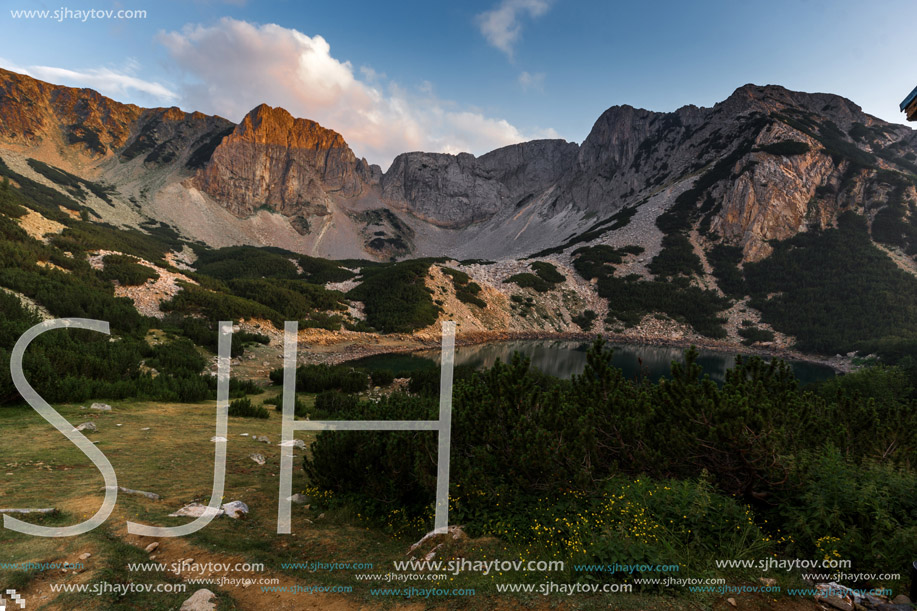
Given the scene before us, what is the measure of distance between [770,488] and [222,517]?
24.0 ft

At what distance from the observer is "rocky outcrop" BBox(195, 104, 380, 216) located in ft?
400

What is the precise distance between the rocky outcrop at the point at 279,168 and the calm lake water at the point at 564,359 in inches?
4389

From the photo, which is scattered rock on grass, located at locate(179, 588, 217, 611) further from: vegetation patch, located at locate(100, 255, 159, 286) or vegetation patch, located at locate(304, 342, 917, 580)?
vegetation patch, located at locate(100, 255, 159, 286)

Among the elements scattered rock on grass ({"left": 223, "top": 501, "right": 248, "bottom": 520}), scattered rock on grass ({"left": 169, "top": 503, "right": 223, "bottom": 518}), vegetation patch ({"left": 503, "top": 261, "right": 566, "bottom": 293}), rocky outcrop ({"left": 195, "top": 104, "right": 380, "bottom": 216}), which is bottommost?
scattered rock on grass ({"left": 223, "top": 501, "right": 248, "bottom": 520})

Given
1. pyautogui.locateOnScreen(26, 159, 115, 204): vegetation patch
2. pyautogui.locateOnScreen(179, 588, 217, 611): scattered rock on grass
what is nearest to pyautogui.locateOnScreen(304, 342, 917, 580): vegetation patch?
pyautogui.locateOnScreen(179, 588, 217, 611): scattered rock on grass

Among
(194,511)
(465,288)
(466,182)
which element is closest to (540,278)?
(465,288)

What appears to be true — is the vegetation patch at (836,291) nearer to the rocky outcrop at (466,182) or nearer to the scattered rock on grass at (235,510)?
the scattered rock on grass at (235,510)

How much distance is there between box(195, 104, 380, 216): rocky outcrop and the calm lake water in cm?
11149

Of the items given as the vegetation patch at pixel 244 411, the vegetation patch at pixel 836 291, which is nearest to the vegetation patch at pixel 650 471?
the vegetation patch at pixel 244 411

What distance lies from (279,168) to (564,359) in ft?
431

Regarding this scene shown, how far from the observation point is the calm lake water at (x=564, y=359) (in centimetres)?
3184

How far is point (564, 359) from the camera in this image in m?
38.8

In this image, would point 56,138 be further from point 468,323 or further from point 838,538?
point 838,538

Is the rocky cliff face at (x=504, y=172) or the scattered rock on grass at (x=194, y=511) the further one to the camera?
the rocky cliff face at (x=504, y=172)
